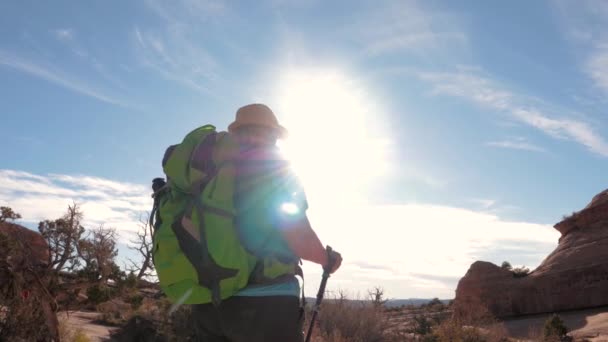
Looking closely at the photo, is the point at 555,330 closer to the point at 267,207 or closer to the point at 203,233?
the point at 267,207

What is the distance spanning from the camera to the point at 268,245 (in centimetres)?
246

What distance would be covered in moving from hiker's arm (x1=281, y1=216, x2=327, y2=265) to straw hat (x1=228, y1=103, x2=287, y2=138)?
1.90 feet

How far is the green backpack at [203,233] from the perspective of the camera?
231 centimetres

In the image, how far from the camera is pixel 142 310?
46.3 ft

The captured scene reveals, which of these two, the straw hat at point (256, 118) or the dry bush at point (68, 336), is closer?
the straw hat at point (256, 118)

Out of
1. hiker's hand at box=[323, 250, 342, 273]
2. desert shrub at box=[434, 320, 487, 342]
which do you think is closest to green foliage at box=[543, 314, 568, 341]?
desert shrub at box=[434, 320, 487, 342]

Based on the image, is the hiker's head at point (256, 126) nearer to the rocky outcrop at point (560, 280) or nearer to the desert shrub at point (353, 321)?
the desert shrub at point (353, 321)

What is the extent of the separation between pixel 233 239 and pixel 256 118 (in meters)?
0.73

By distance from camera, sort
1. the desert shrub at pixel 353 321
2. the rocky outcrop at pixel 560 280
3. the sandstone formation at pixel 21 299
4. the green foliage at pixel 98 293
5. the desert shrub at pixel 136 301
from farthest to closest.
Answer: the rocky outcrop at pixel 560 280 → the desert shrub at pixel 136 301 → the desert shrub at pixel 353 321 → the green foliage at pixel 98 293 → the sandstone formation at pixel 21 299

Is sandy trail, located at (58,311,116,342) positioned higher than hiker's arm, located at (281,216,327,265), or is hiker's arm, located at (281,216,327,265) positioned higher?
hiker's arm, located at (281,216,327,265)

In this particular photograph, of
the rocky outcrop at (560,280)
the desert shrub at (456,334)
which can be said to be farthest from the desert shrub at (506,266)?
the desert shrub at (456,334)

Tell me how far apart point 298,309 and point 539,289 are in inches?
860

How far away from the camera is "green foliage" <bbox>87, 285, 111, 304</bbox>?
944 centimetres

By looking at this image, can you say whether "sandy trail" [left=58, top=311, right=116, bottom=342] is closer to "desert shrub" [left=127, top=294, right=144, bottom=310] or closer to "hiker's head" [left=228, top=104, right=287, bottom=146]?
"desert shrub" [left=127, top=294, right=144, bottom=310]
